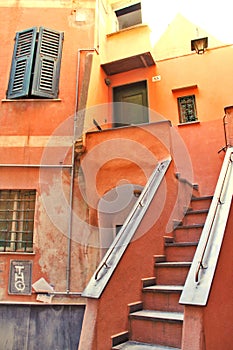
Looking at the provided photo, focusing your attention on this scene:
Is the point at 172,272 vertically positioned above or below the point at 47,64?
below

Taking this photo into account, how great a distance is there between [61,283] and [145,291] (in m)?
2.61

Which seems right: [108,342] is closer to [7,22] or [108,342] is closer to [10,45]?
[10,45]

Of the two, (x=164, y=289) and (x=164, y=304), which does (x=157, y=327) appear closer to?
(x=164, y=304)

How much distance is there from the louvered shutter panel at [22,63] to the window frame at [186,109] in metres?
3.87

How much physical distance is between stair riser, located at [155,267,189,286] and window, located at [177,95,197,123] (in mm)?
4686

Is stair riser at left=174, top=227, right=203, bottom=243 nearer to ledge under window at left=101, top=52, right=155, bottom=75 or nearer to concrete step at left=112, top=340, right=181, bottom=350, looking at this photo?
concrete step at left=112, top=340, right=181, bottom=350

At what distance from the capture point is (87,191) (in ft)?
21.4

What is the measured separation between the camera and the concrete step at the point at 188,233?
4887mm

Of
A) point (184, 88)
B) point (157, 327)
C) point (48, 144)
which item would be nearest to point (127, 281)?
point (157, 327)

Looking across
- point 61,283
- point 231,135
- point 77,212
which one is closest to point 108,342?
point 61,283

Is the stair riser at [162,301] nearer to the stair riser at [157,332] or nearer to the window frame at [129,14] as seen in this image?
the stair riser at [157,332]

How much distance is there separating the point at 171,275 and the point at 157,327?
0.89 meters

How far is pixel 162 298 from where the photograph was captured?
3904 millimetres

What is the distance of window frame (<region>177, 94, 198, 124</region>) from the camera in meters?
7.96
